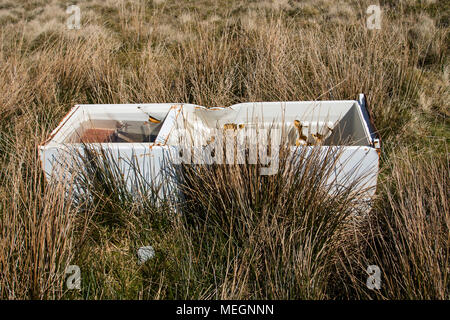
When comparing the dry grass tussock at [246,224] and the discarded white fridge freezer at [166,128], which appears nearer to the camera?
the dry grass tussock at [246,224]

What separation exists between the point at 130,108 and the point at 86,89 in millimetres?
1561

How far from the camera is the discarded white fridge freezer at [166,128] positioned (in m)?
2.39

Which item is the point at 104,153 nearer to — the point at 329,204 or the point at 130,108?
the point at 130,108

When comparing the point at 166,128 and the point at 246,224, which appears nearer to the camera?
the point at 246,224

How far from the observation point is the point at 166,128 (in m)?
2.60

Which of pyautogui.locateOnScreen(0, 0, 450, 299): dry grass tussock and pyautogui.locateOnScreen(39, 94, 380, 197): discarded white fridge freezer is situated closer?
pyautogui.locateOnScreen(0, 0, 450, 299): dry grass tussock

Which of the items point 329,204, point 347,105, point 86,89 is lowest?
point 329,204

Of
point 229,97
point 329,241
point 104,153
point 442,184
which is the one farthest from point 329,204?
point 229,97

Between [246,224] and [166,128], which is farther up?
[166,128]

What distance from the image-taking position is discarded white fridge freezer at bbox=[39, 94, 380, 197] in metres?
2.39
